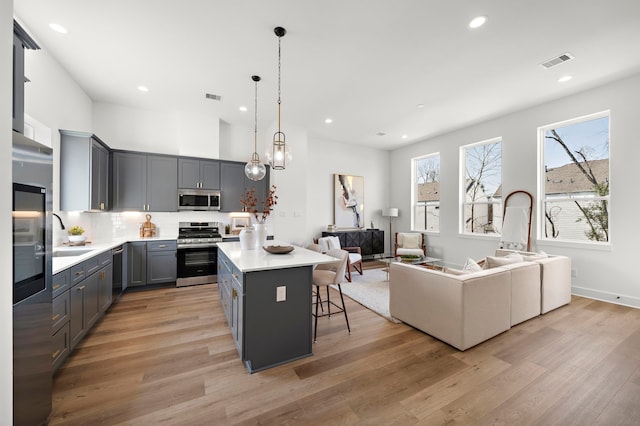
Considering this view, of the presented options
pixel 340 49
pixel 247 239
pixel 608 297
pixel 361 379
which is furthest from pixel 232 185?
pixel 608 297

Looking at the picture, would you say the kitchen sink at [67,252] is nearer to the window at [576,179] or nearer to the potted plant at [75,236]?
the potted plant at [75,236]

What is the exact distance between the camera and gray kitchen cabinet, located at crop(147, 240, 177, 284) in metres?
4.38

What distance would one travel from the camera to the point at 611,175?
12.6ft

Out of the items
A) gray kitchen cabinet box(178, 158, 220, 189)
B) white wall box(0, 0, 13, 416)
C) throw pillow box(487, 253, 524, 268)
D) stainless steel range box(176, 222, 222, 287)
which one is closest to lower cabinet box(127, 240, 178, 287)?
stainless steel range box(176, 222, 222, 287)

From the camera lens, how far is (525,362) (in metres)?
2.31

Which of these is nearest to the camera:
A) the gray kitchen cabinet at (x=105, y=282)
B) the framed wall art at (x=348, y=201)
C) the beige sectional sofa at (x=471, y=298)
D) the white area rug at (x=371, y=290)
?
the beige sectional sofa at (x=471, y=298)

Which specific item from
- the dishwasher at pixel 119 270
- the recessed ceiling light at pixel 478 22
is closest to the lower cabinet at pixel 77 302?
→ the dishwasher at pixel 119 270

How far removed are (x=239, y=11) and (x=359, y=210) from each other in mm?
5467

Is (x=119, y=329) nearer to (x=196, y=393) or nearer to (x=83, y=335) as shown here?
(x=83, y=335)

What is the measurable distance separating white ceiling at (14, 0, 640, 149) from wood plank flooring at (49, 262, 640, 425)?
3254 millimetres

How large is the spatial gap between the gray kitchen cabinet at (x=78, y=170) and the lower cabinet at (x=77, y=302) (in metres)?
0.90

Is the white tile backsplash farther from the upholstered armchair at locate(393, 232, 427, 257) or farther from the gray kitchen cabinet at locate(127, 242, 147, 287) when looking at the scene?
the upholstered armchair at locate(393, 232, 427, 257)

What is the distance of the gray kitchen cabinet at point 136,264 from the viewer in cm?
422

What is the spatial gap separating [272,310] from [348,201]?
5123 millimetres
